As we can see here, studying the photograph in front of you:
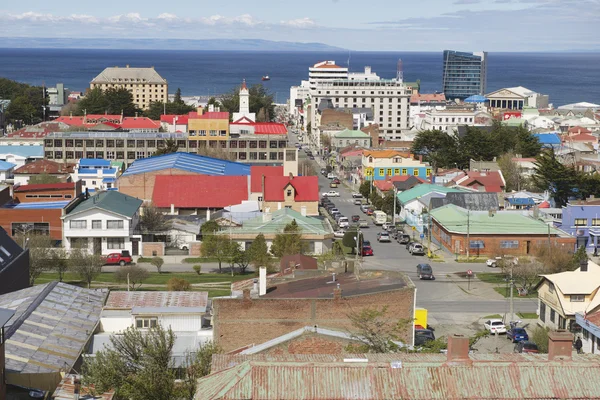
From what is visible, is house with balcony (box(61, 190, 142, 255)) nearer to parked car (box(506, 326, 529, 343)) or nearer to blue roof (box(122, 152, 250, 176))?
blue roof (box(122, 152, 250, 176))

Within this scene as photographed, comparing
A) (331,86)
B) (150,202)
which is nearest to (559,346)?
(150,202)

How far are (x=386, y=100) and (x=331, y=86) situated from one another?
25.2ft

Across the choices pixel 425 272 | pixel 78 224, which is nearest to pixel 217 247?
pixel 78 224

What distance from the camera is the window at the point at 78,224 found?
52.5 metres

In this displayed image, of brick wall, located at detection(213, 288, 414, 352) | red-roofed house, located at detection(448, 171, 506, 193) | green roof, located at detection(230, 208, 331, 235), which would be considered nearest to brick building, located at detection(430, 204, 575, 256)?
green roof, located at detection(230, 208, 331, 235)

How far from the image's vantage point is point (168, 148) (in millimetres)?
82562

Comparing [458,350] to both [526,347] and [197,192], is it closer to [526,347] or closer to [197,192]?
[526,347]

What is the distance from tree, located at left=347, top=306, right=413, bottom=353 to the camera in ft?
84.7

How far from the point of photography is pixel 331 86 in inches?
5241

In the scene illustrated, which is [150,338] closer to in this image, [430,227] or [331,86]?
[430,227]

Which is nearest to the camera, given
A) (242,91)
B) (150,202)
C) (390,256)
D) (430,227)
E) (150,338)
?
(150,338)

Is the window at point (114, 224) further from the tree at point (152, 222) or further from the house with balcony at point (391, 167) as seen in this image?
the house with balcony at point (391, 167)

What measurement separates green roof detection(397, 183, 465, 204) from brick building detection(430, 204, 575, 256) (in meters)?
8.89

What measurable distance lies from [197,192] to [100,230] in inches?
438
